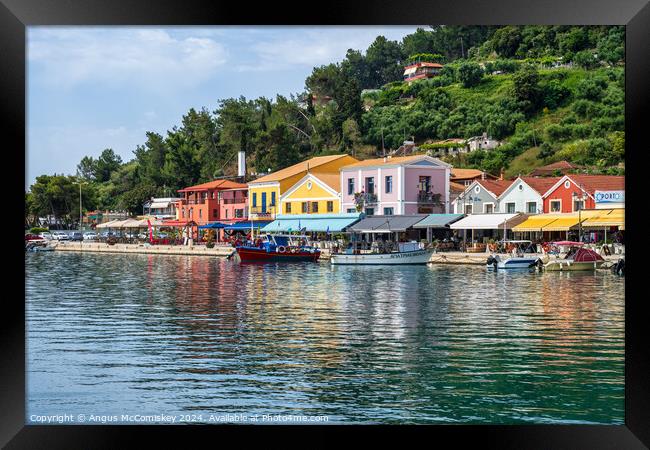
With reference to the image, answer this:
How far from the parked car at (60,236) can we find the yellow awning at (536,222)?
24227 mm

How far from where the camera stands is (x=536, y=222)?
25078 mm

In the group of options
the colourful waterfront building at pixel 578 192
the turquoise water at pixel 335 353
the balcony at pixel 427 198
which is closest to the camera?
the turquoise water at pixel 335 353

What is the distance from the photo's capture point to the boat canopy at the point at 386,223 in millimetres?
27094

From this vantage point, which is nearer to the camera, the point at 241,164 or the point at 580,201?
the point at 580,201

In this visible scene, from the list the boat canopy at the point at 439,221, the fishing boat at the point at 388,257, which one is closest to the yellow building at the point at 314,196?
the boat canopy at the point at 439,221

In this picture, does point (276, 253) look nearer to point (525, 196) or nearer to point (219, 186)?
point (525, 196)

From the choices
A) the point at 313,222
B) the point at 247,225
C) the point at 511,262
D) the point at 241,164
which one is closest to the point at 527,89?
the point at 241,164

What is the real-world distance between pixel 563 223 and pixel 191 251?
1534cm

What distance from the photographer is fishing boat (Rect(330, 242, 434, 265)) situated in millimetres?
23328

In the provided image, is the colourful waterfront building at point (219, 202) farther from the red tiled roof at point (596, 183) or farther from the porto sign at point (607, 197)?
the porto sign at point (607, 197)

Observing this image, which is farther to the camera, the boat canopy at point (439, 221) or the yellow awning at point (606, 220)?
the boat canopy at point (439, 221)

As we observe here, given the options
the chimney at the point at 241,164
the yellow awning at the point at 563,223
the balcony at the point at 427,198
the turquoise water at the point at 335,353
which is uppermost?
the chimney at the point at 241,164

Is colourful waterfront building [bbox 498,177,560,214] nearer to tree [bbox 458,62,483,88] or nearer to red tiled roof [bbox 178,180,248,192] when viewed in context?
tree [bbox 458,62,483,88]
